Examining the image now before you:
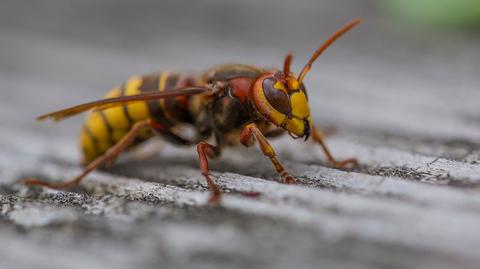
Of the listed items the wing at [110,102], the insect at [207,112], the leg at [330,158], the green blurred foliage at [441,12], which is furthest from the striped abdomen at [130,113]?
the green blurred foliage at [441,12]

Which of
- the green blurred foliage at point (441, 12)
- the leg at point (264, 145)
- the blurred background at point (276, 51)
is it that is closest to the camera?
the leg at point (264, 145)

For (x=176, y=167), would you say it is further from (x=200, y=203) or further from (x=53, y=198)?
(x=200, y=203)

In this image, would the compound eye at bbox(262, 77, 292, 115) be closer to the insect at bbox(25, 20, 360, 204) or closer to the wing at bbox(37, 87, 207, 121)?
the insect at bbox(25, 20, 360, 204)

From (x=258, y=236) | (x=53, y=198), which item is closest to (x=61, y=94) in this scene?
(x=53, y=198)

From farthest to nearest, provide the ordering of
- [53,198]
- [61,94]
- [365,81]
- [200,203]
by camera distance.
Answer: [61,94]
[365,81]
[53,198]
[200,203]

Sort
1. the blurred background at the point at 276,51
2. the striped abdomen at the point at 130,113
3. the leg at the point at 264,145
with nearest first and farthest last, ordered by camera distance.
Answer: the leg at the point at 264,145, the striped abdomen at the point at 130,113, the blurred background at the point at 276,51

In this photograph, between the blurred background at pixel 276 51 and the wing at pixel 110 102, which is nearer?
the wing at pixel 110 102

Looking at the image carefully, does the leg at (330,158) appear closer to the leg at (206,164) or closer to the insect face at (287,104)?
the insect face at (287,104)

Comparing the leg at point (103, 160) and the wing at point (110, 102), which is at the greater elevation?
the wing at point (110, 102)
